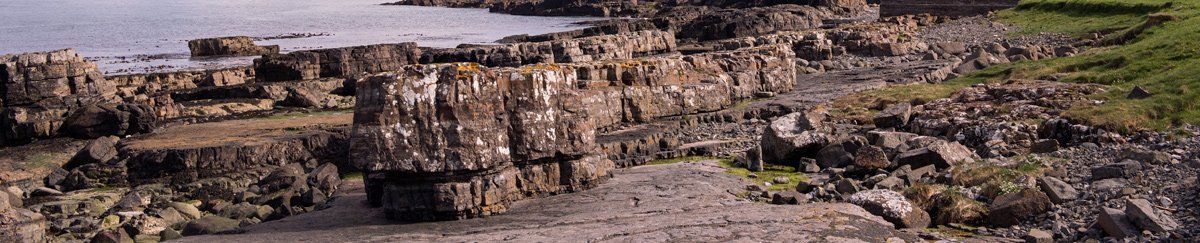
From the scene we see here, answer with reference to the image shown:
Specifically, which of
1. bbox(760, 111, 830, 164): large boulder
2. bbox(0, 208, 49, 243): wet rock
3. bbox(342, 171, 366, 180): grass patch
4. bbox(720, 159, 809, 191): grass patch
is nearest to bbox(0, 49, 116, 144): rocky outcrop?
bbox(342, 171, 366, 180): grass patch

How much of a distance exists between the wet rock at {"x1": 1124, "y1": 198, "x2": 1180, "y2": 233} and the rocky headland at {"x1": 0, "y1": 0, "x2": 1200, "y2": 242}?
0.04 meters

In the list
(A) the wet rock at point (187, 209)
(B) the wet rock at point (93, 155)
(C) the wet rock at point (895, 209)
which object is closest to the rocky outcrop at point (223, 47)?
(B) the wet rock at point (93, 155)

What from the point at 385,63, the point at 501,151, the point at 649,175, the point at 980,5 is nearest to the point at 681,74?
the point at 649,175

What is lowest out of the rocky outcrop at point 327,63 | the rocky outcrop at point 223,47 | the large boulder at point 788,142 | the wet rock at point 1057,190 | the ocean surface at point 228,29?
the ocean surface at point 228,29

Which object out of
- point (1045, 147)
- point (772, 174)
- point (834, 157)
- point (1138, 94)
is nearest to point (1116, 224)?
point (1045, 147)

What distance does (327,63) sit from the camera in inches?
1730

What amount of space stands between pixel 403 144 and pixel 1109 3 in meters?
41.1

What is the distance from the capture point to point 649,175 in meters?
19.4

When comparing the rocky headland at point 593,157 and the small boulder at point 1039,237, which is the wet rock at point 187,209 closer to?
the rocky headland at point 593,157

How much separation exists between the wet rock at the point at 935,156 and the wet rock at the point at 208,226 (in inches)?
366

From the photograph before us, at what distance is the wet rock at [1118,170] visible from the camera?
52.6ft

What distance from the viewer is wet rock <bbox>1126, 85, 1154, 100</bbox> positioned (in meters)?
22.5

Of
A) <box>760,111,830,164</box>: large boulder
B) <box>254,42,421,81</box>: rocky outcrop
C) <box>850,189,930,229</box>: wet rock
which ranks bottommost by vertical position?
<box>254,42,421,81</box>: rocky outcrop

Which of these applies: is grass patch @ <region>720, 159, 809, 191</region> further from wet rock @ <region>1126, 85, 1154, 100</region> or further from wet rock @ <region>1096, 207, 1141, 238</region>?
wet rock @ <region>1126, 85, 1154, 100</region>
